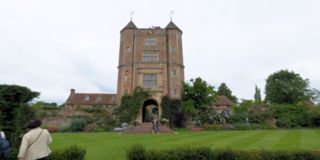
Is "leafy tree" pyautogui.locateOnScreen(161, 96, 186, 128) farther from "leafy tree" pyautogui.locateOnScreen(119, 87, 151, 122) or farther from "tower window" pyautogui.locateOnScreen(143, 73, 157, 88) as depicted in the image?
"tower window" pyautogui.locateOnScreen(143, 73, 157, 88)

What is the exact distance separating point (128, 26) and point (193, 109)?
1454 cm

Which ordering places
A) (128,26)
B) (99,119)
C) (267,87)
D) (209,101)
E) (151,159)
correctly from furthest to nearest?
(267,87) → (128,26) → (209,101) → (99,119) → (151,159)

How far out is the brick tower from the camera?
31.2m

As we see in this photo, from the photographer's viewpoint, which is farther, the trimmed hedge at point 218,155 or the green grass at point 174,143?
the green grass at point 174,143

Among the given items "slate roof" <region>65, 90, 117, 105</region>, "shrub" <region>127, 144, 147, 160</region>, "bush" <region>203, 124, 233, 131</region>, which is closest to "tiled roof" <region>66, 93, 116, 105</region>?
"slate roof" <region>65, 90, 117, 105</region>

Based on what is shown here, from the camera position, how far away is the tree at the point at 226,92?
68875 millimetres

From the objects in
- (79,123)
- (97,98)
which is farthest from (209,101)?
(97,98)

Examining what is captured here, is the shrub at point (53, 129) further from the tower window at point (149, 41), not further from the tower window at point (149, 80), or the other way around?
the tower window at point (149, 41)

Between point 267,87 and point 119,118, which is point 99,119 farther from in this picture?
point 267,87

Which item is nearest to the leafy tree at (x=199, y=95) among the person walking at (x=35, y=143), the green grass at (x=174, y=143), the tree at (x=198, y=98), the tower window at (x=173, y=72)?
the tree at (x=198, y=98)

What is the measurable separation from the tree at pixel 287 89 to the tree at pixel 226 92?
567 inches

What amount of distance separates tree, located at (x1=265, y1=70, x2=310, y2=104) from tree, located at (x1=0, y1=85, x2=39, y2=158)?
5477 centimetres

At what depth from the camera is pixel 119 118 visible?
2941cm

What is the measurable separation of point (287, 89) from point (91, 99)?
137 ft
